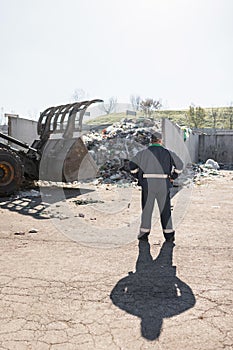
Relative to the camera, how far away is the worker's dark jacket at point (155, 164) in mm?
5160

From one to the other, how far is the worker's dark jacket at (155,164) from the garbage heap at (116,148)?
21.5 feet

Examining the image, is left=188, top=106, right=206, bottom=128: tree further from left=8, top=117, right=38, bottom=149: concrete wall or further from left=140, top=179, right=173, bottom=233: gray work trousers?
left=140, top=179, right=173, bottom=233: gray work trousers

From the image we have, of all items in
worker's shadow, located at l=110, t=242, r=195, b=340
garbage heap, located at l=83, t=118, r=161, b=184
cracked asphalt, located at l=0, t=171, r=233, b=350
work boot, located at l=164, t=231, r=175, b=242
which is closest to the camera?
cracked asphalt, located at l=0, t=171, r=233, b=350

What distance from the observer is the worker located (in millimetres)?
5051

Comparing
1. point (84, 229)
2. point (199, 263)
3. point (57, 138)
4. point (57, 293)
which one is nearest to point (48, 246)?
point (84, 229)

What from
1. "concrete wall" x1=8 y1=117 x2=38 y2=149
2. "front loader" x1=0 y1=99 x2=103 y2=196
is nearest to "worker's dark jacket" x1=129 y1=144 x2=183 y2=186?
"front loader" x1=0 y1=99 x2=103 y2=196

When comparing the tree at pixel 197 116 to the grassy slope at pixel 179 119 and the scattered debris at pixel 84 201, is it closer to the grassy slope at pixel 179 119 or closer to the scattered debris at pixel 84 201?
the grassy slope at pixel 179 119

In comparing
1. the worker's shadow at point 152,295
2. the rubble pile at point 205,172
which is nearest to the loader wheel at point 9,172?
the worker's shadow at point 152,295

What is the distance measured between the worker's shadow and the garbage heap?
805 centimetres

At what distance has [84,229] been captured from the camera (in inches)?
224

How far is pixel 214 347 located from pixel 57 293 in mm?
1447

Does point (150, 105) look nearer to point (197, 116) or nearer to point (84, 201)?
point (197, 116)

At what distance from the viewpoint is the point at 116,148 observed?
543 inches

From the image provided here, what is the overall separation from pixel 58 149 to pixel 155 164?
489cm
